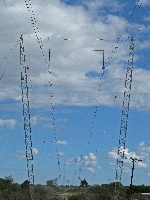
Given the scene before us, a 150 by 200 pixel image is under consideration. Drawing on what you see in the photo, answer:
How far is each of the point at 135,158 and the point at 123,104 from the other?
30089mm

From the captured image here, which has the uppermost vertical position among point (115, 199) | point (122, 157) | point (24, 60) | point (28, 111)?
→ point (24, 60)

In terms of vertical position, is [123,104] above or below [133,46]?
below

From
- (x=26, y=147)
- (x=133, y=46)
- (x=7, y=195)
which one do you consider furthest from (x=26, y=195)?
(x=133, y=46)

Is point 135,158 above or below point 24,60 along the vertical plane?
below

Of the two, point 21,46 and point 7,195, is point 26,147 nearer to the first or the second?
point 21,46

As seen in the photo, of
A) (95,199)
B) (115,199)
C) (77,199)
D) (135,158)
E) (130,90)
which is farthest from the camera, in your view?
(95,199)

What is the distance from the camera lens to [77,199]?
165000mm

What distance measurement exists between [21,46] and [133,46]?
2866 cm

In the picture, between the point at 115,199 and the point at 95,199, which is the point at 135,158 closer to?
the point at 115,199

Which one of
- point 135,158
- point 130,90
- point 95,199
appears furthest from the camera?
point 95,199

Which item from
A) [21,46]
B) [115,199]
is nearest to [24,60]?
[21,46]

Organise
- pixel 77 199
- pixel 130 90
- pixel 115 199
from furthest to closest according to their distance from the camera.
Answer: pixel 77 199, pixel 130 90, pixel 115 199

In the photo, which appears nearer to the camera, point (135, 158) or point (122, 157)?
point (122, 157)

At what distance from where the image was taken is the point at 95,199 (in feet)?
617
